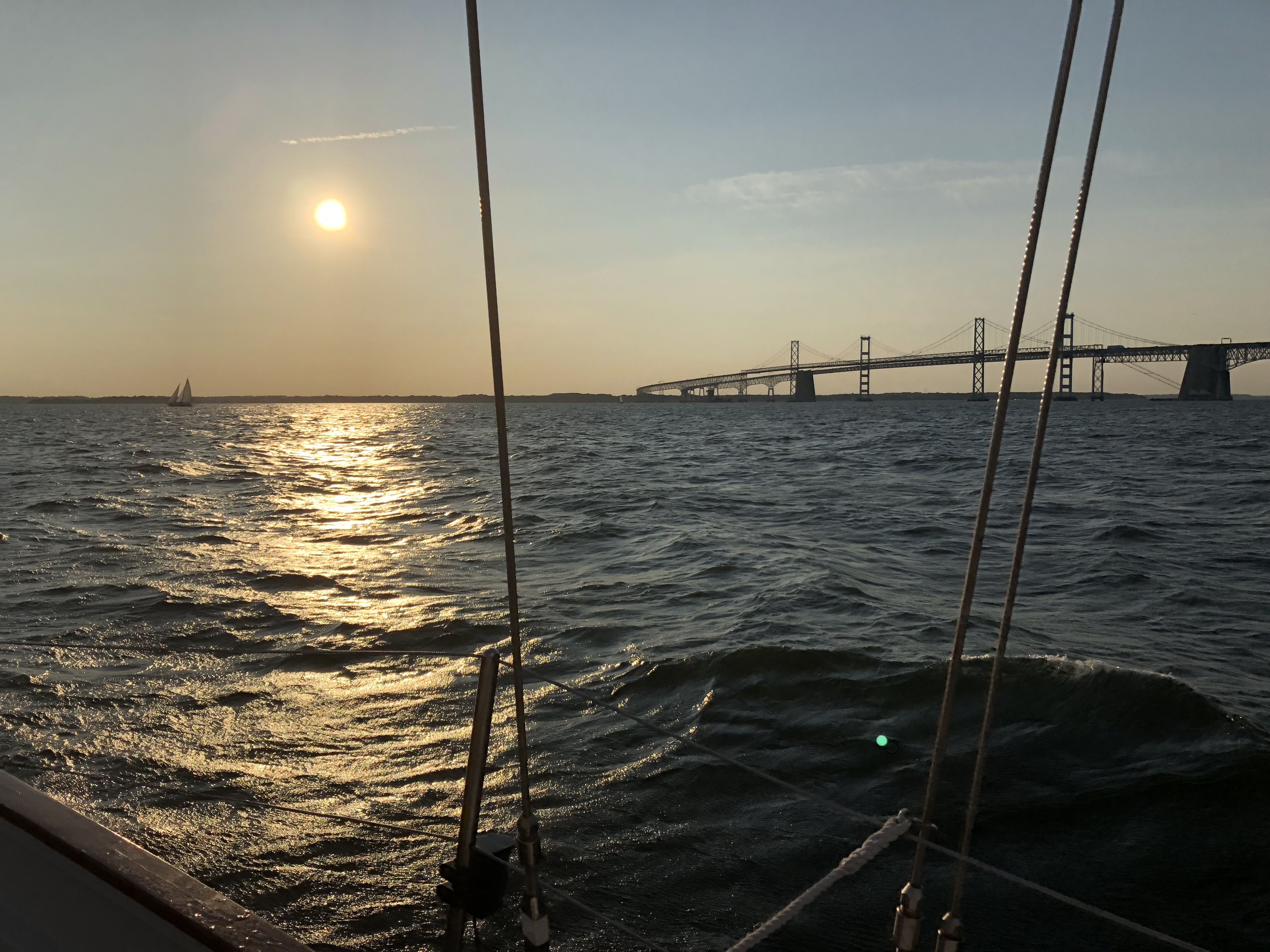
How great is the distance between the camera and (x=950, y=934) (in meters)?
1.22

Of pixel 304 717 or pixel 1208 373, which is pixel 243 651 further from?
pixel 1208 373

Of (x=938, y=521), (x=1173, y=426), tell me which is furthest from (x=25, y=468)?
(x=1173, y=426)

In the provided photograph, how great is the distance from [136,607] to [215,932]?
21.9 feet

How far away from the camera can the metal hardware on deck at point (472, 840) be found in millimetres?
1847

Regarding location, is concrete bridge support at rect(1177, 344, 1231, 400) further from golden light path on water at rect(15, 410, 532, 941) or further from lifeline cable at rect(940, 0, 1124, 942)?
lifeline cable at rect(940, 0, 1124, 942)

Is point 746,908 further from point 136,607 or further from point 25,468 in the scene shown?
point 25,468

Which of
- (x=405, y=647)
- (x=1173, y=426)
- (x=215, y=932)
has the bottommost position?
(x=1173, y=426)

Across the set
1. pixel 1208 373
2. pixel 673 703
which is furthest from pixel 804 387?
A: pixel 673 703

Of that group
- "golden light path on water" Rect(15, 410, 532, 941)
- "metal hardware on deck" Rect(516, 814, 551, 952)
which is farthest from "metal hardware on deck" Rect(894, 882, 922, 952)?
"golden light path on water" Rect(15, 410, 532, 941)

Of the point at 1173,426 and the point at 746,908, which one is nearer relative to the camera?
the point at 746,908

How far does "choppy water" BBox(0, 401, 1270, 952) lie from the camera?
326 cm

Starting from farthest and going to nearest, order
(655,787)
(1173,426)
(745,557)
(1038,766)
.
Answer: (1173,426), (745,557), (1038,766), (655,787)

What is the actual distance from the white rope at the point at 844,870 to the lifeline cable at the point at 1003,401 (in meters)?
0.20

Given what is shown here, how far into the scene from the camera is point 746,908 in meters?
3.12
